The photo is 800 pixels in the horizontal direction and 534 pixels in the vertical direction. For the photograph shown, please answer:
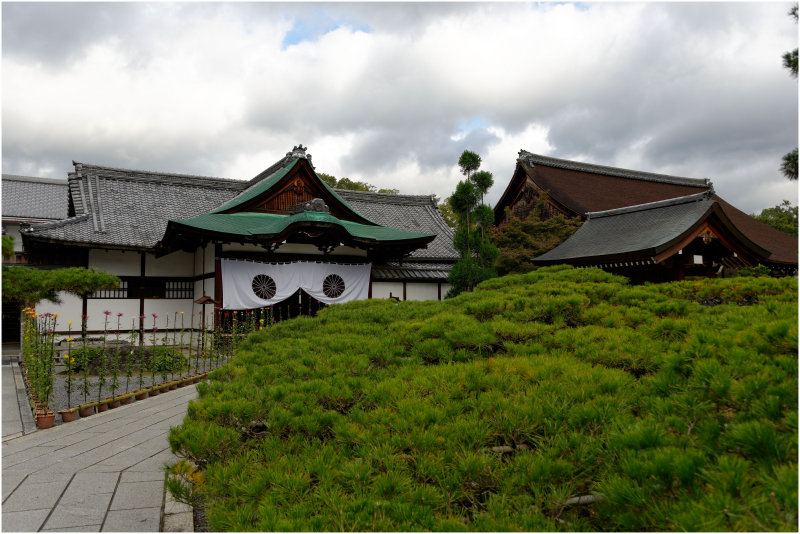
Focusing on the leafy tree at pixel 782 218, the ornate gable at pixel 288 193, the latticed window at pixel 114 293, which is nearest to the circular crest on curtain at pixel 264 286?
the ornate gable at pixel 288 193

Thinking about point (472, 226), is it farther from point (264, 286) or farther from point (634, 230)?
point (264, 286)

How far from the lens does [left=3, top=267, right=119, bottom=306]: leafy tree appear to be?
6863 millimetres

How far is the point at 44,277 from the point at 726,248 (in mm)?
13281

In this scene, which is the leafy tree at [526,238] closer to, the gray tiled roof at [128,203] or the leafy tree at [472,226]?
the leafy tree at [472,226]

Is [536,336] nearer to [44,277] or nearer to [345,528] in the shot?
[345,528]

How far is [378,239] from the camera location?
1407 cm

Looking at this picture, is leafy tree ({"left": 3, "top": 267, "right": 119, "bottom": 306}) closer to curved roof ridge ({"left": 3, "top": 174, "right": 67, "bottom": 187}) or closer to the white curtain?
the white curtain

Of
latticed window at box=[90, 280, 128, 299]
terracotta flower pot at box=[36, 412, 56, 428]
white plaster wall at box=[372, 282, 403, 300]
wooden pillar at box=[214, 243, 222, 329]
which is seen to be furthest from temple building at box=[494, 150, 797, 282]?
latticed window at box=[90, 280, 128, 299]

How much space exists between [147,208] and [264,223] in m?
4.60

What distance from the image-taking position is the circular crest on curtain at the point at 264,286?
13.4 m

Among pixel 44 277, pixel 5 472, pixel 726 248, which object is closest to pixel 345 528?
pixel 5 472

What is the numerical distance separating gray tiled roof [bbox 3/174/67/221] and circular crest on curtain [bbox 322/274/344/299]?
16.8 meters

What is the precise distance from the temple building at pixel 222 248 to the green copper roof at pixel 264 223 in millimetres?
30

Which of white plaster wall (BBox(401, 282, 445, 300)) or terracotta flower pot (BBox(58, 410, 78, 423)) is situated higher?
white plaster wall (BBox(401, 282, 445, 300))
